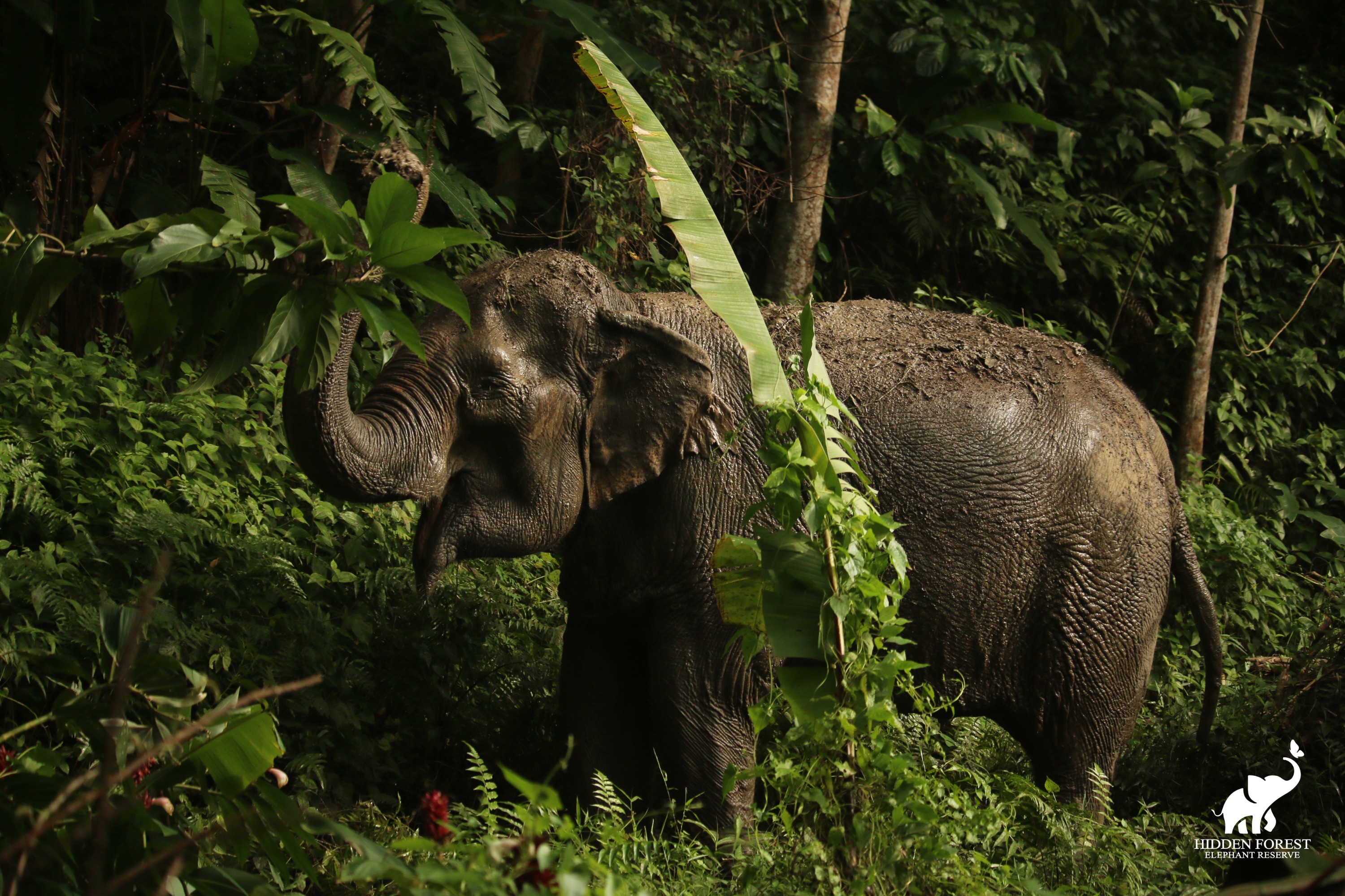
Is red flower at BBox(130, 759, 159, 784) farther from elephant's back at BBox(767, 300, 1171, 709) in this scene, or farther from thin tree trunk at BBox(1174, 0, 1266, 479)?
thin tree trunk at BBox(1174, 0, 1266, 479)

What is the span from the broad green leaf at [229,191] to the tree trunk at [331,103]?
0.88 m

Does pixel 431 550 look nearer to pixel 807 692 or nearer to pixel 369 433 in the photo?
pixel 369 433

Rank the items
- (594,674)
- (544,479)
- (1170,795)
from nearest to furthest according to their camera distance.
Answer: (544,479) < (594,674) < (1170,795)

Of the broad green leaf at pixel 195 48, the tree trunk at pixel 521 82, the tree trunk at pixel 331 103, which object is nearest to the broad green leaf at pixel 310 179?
the broad green leaf at pixel 195 48

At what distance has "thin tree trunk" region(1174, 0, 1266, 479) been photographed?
26.1 ft

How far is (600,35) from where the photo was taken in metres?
6.43

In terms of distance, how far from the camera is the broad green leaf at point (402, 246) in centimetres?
252

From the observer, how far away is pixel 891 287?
8516 mm

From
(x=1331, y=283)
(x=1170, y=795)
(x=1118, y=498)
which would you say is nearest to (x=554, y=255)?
(x=1118, y=498)

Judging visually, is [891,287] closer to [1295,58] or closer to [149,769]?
[1295,58]

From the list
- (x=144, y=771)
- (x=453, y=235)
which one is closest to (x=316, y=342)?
(x=453, y=235)

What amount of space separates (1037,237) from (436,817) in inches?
281

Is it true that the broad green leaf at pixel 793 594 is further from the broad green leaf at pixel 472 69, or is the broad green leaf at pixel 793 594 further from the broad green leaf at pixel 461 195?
the broad green leaf at pixel 472 69

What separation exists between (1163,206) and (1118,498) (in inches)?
200
